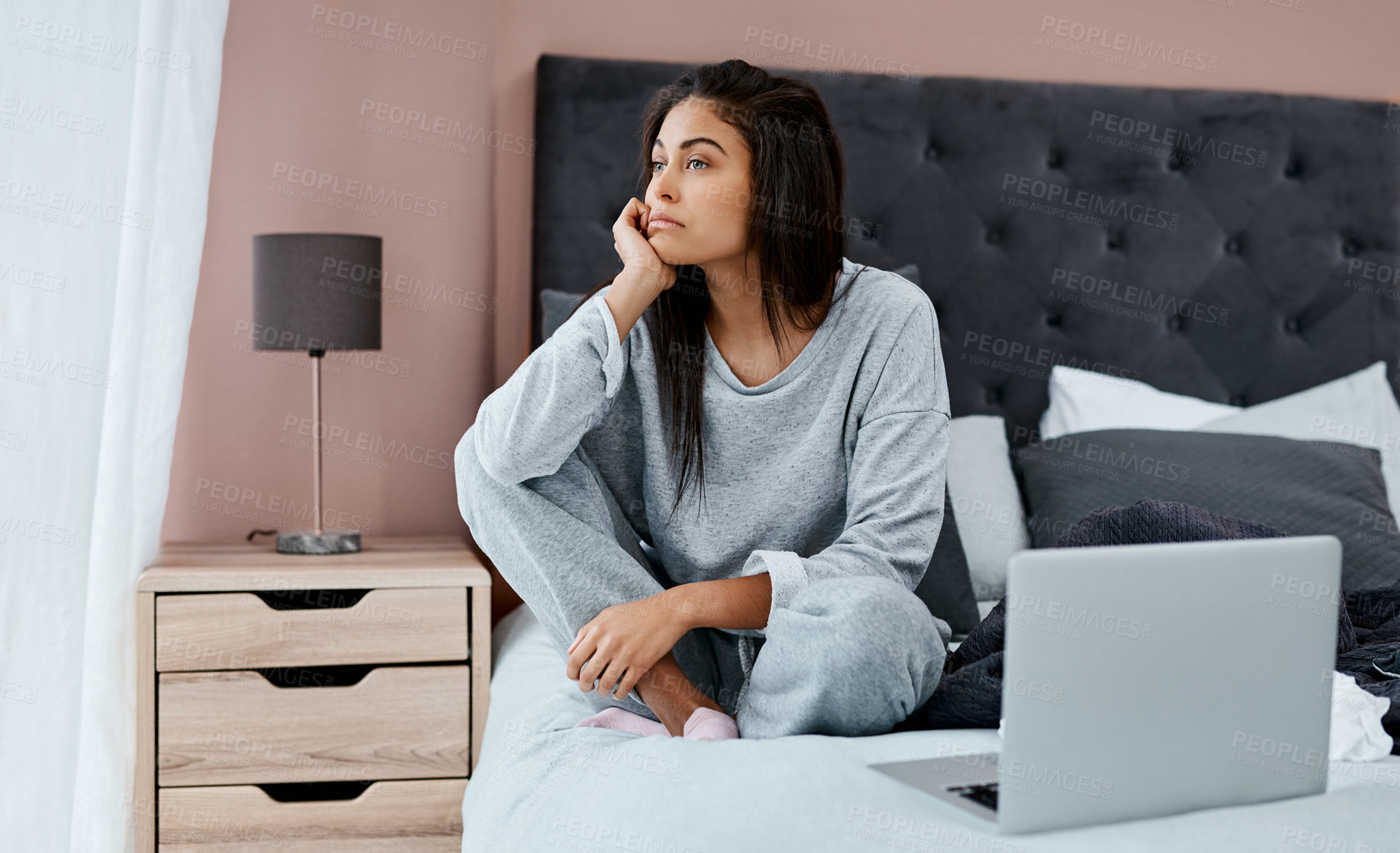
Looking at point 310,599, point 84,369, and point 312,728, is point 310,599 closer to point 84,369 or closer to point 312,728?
point 312,728

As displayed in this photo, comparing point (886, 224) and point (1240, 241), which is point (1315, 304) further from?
point (886, 224)

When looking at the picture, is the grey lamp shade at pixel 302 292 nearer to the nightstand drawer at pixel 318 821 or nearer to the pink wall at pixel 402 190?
the pink wall at pixel 402 190

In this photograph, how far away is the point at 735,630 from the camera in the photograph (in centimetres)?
121

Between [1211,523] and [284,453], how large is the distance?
1.64 metres

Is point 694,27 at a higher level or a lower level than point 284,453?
higher

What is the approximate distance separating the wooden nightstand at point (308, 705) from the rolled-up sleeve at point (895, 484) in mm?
639

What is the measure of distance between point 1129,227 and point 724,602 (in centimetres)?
158

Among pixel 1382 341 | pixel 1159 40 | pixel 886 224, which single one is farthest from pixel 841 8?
pixel 1382 341

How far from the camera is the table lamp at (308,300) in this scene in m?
1.80

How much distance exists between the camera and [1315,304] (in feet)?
7.73

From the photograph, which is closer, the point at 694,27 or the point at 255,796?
the point at 255,796

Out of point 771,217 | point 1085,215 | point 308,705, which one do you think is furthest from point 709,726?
point 1085,215

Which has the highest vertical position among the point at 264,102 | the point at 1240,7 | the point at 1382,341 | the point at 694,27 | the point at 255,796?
the point at 1240,7

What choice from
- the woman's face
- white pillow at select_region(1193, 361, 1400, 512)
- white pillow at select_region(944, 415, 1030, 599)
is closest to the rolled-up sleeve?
the woman's face
